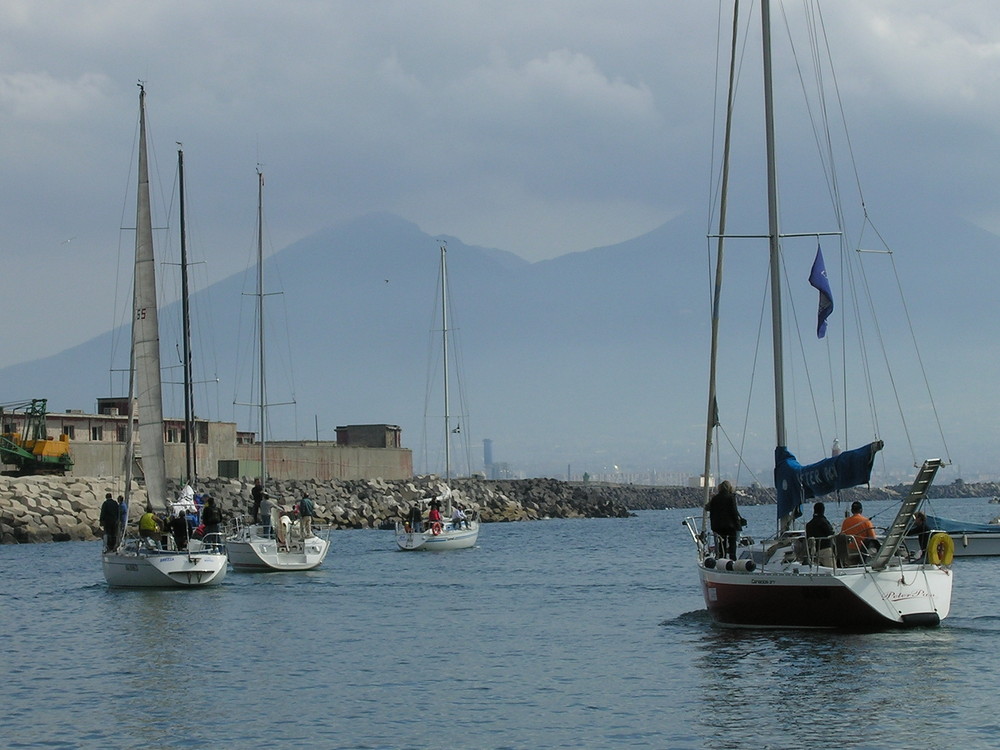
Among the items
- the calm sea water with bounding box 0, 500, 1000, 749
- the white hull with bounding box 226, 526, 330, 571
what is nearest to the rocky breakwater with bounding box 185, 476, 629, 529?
the white hull with bounding box 226, 526, 330, 571

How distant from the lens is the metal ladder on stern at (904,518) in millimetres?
20922

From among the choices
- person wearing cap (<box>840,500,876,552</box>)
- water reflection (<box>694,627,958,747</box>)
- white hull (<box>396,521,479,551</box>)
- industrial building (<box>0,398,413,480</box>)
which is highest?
industrial building (<box>0,398,413,480</box>)

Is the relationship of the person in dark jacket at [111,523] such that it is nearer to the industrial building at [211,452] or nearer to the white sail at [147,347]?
the white sail at [147,347]

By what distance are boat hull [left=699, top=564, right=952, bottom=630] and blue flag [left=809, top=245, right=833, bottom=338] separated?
5.03 m

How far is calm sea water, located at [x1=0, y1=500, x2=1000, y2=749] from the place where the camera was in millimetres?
15781

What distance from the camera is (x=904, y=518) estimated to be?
69.1 feet

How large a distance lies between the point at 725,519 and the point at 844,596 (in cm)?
315

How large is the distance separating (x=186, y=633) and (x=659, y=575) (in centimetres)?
1821

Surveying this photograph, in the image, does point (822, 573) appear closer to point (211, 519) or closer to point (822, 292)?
point (822, 292)

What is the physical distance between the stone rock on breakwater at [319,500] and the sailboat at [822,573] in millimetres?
33607

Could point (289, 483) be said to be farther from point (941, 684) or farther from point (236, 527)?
point (941, 684)

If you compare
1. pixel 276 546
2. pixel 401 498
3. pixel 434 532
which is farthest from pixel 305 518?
pixel 401 498

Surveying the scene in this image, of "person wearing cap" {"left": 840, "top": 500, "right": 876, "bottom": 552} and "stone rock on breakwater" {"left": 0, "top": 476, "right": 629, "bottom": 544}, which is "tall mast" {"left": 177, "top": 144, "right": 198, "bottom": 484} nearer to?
"stone rock on breakwater" {"left": 0, "top": 476, "right": 629, "bottom": 544}

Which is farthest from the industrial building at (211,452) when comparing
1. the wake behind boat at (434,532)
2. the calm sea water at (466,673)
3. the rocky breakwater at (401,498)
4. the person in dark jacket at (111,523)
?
the calm sea water at (466,673)
